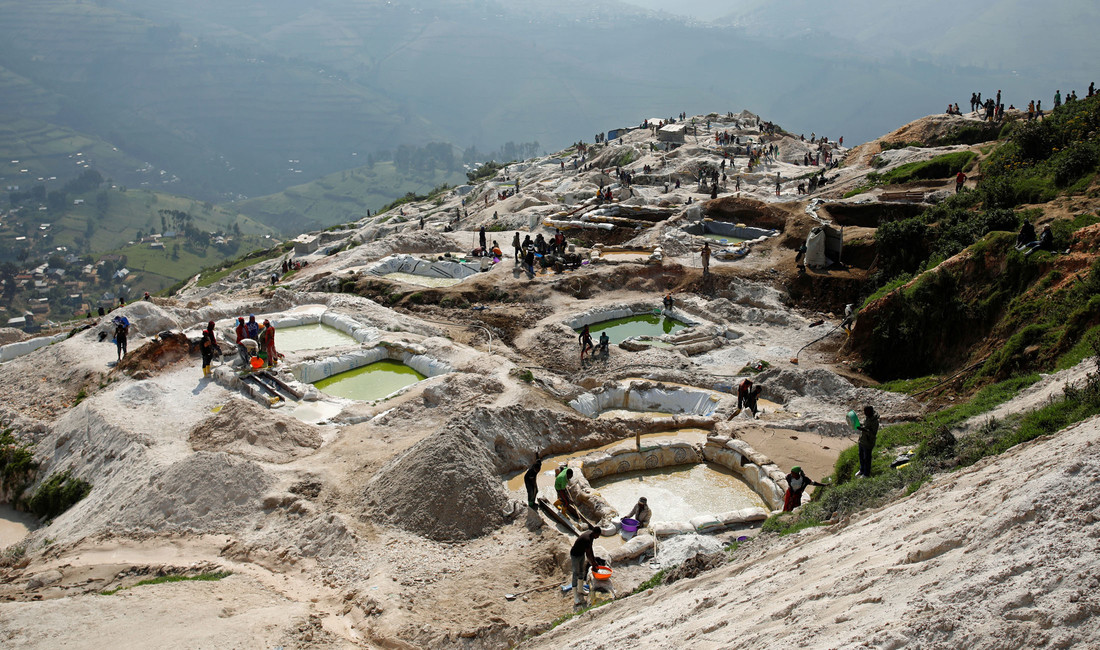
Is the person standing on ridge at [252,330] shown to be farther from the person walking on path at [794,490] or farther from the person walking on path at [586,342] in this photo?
the person walking on path at [794,490]

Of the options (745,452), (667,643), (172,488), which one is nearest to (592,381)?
(745,452)

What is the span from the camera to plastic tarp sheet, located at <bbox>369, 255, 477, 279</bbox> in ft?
99.8

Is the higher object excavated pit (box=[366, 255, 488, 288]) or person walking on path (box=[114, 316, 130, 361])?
excavated pit (box=[366, 255, 488, 288])

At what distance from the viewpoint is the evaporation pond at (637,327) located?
24.3m

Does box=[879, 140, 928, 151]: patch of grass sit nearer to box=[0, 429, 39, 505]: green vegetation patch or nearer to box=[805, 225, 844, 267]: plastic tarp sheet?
box=[805, 225, 844, 267]: plastic tarp sheet

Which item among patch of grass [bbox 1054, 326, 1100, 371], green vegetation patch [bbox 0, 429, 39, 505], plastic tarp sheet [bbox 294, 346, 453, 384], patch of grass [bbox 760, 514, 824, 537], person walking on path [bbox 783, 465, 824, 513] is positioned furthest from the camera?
plastic tarp sheet [bbox 294, 346, 453, 384]

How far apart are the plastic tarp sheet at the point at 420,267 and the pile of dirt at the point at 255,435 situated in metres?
14.7

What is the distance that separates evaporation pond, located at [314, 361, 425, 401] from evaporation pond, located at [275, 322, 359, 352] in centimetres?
161

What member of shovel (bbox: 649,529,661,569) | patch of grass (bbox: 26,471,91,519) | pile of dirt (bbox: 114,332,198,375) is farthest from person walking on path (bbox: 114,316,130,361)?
shovel (bbox: 649,529,661,569)

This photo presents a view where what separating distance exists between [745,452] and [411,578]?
7.26 metres

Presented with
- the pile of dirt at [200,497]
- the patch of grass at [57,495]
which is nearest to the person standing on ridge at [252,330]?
the patch of grass at [57,495]

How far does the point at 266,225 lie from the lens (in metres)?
198

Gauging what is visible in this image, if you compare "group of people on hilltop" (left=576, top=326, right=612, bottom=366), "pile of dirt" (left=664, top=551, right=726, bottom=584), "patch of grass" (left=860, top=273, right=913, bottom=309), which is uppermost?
"patch of grass" (left=860, top=273, right=913, bottom=309)

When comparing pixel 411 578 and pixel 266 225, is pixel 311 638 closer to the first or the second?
pixel 411 578
